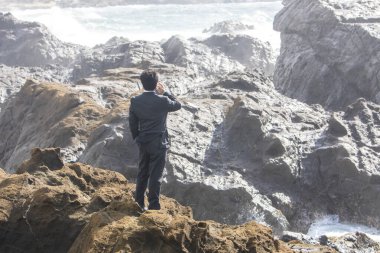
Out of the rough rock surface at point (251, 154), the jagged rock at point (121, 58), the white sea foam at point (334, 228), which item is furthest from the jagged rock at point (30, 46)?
the white sea foam at point (334, 228)

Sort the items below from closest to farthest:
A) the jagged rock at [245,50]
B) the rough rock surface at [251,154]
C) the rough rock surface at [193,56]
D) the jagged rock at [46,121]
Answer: the rough rock surface at [251,154] → the jagged rock at [46,121] → the rough rock surface at [193,56] → the jagged rock at [245,50]

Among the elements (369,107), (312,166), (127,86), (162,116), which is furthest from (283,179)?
(127,86)

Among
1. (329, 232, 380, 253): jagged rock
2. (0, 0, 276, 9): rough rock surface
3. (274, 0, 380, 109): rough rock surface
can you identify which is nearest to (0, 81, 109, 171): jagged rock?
(329, 232, 380, 253): jagged rock

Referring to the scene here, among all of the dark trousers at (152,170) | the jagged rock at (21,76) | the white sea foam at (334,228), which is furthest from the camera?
the jagged rock at (21,76)

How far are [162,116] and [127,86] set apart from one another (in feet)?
34.9

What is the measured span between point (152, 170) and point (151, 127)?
664 millimetres

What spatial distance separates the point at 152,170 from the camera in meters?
7.89

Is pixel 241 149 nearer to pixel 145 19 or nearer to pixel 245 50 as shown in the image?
pixel 245 50

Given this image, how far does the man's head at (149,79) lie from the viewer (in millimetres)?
7637

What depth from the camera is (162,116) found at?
7754 mm

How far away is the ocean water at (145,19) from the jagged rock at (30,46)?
21.0 m

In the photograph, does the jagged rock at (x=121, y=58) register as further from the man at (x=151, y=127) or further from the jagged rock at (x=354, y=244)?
the jagged rock at (x=354, y=244)

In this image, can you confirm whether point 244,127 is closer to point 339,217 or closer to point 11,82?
point 339,217

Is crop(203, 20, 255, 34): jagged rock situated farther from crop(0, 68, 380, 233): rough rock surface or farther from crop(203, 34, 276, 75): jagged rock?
crop(0, 68, 380, 233): rough rock surface
